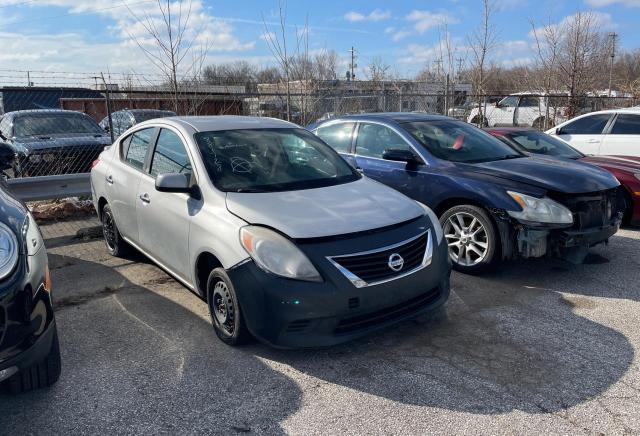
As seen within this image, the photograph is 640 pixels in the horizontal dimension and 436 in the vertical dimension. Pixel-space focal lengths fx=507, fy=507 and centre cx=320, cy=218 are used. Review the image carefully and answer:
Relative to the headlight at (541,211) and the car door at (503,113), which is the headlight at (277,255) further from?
the car door at (503,113)

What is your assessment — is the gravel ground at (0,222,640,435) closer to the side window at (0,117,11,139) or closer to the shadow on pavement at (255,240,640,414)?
the shadow on pavement at (255,240,640,414)

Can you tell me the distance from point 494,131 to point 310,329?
20.8 ft

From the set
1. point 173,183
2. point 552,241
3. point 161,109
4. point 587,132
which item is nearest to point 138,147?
point 173,183

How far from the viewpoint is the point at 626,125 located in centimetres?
934

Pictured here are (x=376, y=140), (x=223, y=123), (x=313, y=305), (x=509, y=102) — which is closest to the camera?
(x=313, y=305)

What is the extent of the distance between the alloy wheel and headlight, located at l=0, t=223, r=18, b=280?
3.66m

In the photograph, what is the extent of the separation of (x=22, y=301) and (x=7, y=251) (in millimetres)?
271

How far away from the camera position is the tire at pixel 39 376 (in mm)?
2971

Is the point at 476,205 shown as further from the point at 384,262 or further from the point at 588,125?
the point at 588,125

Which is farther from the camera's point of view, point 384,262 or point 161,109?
point 161,109

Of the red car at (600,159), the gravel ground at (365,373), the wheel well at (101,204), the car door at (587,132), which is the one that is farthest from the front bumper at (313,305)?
the car door at (587,132)

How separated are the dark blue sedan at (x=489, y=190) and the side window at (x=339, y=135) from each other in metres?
0.33

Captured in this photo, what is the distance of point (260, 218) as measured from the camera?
346 cm

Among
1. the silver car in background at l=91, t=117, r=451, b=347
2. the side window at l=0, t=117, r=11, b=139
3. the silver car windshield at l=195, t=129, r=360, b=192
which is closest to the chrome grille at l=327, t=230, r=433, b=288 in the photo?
the silver car in background at l=91, t=117, r=451, b=347
